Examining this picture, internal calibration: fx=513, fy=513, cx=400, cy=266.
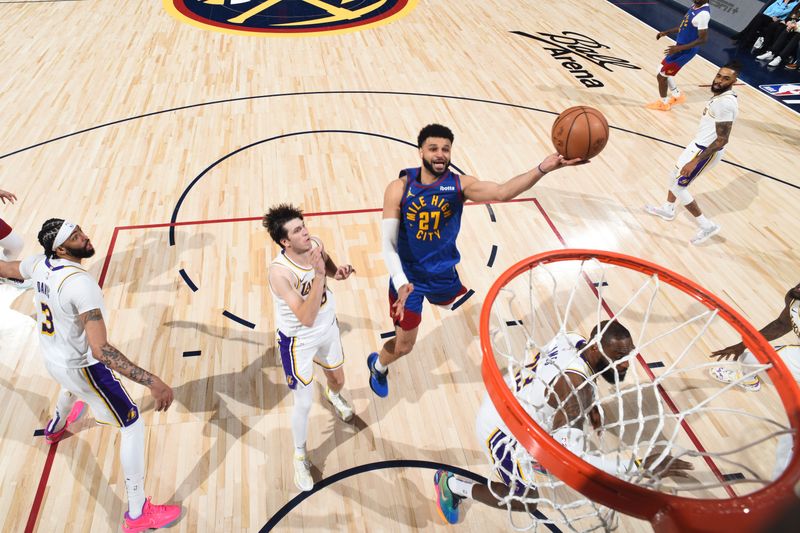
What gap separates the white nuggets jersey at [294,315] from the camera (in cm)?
292

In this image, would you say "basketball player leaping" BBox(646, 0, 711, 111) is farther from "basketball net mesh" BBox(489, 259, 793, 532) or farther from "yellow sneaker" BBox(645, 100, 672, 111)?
"basketball net mesh" BBox(489, 259, 793, 532)

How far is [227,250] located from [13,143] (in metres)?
3.90

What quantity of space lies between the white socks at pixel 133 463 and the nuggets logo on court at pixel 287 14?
8.93 metres

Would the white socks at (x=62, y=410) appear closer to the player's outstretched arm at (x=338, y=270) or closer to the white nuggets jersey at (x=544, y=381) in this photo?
the player's outstretched arm at (x=338, y=270)

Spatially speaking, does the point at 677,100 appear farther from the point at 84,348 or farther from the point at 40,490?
the point at 40,490

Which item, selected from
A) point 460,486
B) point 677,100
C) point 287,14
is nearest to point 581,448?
point 460,486

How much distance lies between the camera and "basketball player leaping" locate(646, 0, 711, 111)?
7246 mm

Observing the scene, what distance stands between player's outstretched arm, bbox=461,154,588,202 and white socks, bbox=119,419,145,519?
7.96ft

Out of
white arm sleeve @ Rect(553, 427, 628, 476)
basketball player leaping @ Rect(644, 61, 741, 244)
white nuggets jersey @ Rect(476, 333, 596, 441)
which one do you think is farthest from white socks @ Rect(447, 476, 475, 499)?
basketball player leaping @ Rect(644, 61, 741, 244)

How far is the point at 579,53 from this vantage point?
31.0 feet

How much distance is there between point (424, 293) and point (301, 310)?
1.06 m

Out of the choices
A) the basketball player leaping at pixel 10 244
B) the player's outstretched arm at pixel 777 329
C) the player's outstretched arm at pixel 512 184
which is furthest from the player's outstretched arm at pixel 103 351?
the player's outstretched arm at pixel 777 329

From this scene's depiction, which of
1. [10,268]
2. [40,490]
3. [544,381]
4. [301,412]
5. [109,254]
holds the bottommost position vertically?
[40,490]

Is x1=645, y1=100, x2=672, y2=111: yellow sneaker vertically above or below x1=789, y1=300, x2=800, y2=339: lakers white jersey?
below
